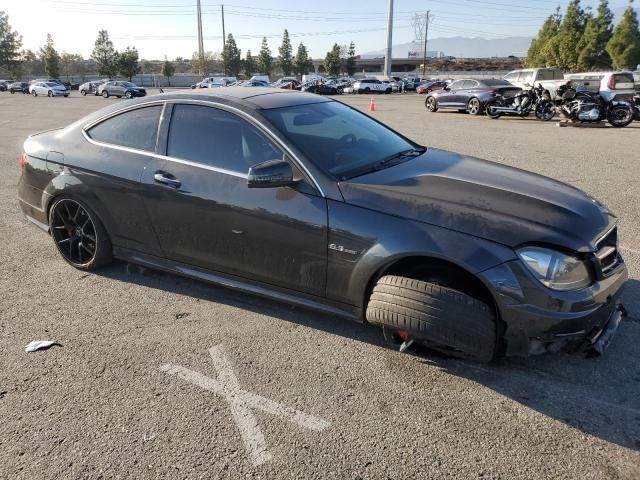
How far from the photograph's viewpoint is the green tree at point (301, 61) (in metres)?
98.3

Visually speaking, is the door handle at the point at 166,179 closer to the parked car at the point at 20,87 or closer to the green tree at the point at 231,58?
the parked car at the point at 20,87

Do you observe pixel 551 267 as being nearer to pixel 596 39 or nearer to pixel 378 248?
pixel 378 248

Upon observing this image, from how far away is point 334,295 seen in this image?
3145 mm

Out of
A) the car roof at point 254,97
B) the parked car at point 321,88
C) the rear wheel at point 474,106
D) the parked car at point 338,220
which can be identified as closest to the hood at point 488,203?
the parked car at point 338,220

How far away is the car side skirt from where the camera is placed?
3178mm

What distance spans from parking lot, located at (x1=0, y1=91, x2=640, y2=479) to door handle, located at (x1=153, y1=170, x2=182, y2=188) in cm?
94

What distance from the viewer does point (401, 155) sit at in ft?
12.6

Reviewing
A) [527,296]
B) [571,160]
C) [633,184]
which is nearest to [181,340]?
[527,296]

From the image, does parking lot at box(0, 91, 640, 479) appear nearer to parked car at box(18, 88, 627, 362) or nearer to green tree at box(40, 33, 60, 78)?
parked car at box(18, 88, 627, 362)

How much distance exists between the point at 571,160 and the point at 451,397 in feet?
27.8

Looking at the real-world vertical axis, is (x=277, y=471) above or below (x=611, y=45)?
below

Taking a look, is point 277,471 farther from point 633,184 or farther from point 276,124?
point 633,184

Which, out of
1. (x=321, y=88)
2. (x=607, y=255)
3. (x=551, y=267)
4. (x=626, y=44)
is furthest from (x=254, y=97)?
(x=626, y=44)

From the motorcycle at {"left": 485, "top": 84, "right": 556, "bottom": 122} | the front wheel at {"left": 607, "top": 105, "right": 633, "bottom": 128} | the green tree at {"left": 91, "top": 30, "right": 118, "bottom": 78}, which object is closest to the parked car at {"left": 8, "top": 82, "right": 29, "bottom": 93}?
the green tree at {"left": 91, "top": 30, "right": 118, "bottom": 78}
